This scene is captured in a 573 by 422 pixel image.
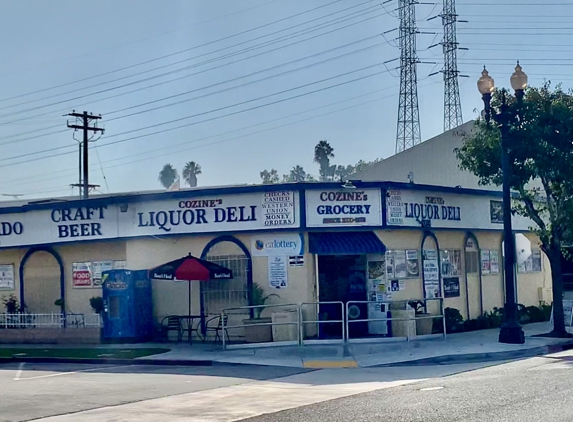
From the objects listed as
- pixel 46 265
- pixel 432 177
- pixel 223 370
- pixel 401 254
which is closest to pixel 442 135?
pixel 432 177

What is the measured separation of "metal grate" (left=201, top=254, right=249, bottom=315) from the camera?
79.3 ft

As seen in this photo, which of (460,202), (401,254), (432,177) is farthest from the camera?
(432,177)

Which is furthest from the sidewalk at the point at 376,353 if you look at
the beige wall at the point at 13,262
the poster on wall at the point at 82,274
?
the beige wall at the point at 13,262

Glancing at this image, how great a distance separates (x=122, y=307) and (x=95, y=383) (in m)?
8.07

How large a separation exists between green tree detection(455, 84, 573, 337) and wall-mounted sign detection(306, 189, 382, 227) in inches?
Result: 132

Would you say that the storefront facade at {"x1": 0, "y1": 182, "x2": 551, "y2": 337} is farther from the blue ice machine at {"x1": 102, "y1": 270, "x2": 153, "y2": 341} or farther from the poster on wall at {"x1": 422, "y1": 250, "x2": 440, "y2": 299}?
the blue ice machine at {"x1": 102, "y1": 270, "x2": 153, "y2": 341}

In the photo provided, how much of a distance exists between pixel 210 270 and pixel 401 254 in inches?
228

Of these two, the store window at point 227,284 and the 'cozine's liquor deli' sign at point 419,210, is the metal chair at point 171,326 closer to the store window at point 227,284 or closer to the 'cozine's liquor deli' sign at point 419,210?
the store window at point 227,284

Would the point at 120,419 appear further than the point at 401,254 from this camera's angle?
No

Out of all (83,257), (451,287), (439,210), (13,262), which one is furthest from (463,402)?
(13,262)

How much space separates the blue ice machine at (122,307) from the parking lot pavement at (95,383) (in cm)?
413

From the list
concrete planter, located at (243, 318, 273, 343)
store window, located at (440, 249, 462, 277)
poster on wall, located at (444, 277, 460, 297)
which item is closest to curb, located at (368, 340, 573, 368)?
concrete planter, located at (243, 318, 273, 343)

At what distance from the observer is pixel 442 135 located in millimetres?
36969

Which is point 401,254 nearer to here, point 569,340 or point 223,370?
point 569,340
